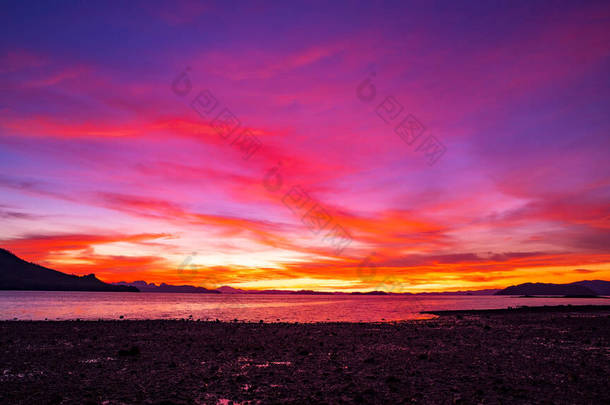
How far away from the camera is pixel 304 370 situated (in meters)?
18.8

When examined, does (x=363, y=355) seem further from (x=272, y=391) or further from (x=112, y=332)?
(x=112, y=332)

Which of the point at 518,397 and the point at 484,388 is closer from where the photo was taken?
the point at 518,397

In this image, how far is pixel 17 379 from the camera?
1666 centimetres

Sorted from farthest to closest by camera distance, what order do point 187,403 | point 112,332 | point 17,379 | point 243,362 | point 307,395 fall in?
point 112,332
point 243,362
point 17,379
point 307,395
point 187,403

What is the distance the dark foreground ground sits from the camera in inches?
554

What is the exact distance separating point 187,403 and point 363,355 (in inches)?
513

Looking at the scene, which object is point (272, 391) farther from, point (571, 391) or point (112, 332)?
point (112, 332)

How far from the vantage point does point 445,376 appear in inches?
675

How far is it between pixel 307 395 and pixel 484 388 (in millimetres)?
7227

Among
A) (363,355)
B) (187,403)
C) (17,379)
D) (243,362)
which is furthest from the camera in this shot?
(363,355)

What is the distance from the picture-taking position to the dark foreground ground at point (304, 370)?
46.2 feet

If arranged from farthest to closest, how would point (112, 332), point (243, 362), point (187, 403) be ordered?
point (112, 332)
point (243, 362)
point (187, 403)

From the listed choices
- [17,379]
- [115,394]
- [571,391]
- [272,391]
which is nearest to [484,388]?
[571,391]

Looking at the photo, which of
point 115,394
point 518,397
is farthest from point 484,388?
point 115,394
